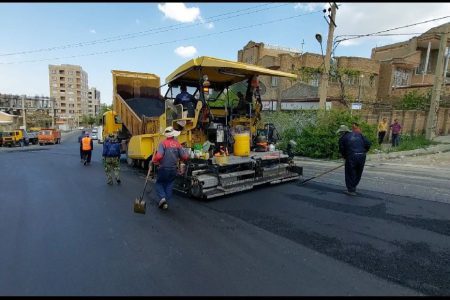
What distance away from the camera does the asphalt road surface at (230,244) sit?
3.17 metres

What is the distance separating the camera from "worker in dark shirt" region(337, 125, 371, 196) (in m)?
6.81

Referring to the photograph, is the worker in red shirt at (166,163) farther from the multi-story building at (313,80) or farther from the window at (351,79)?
the window at (351,79)

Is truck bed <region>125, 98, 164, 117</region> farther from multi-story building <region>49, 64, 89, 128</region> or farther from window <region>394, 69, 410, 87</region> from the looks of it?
multi-story building <region>49, 64, 89, 128</region>

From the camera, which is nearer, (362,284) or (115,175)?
(362,284)

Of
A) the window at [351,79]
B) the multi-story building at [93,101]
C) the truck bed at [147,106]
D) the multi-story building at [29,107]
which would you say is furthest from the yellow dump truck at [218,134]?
the multi-story building at [93,101]

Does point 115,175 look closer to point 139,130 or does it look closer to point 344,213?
point 139,130

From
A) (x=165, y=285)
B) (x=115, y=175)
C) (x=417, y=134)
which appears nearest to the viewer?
(x=165, y=285)

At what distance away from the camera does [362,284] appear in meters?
3.17

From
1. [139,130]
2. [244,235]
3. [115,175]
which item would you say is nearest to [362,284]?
[244,235]

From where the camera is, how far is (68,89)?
115500 mm

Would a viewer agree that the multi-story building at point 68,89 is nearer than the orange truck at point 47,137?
No

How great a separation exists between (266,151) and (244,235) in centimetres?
370

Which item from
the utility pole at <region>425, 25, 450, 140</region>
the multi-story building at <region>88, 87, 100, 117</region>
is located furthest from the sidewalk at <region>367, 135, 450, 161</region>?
the multi-story building at <region>88, 87, 100, 117</region>

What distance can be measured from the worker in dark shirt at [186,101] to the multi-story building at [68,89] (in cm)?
11511
